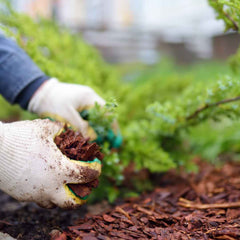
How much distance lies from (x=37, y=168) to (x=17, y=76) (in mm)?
780

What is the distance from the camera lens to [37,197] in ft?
4.42

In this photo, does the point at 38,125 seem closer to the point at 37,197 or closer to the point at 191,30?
the point at 37,197

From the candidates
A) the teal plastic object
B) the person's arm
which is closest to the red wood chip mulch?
the teal plastic object

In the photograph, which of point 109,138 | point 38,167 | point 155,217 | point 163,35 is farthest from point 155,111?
point 163,35

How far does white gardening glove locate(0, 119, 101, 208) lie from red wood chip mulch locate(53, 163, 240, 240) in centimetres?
19

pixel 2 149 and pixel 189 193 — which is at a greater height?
pixel 2 149

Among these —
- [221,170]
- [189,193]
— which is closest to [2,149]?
[189,193]

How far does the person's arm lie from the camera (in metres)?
1.82

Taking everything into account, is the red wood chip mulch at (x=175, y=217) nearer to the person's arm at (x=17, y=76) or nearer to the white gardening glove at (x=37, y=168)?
the white gardening glove at (x=37, y=168)

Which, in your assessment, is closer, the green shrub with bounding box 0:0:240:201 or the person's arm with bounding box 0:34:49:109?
the green shrub with bounding box 0:0:240:201

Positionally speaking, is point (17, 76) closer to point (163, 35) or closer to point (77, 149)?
point (77, 149)

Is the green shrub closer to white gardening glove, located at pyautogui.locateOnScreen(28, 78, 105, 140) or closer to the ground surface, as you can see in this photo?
white gardening glove, located at pyautogui.locateOnScreen(28, 78, 105, 140)

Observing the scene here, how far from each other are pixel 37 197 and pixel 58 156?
22 cm

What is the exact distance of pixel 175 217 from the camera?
1.41 m
